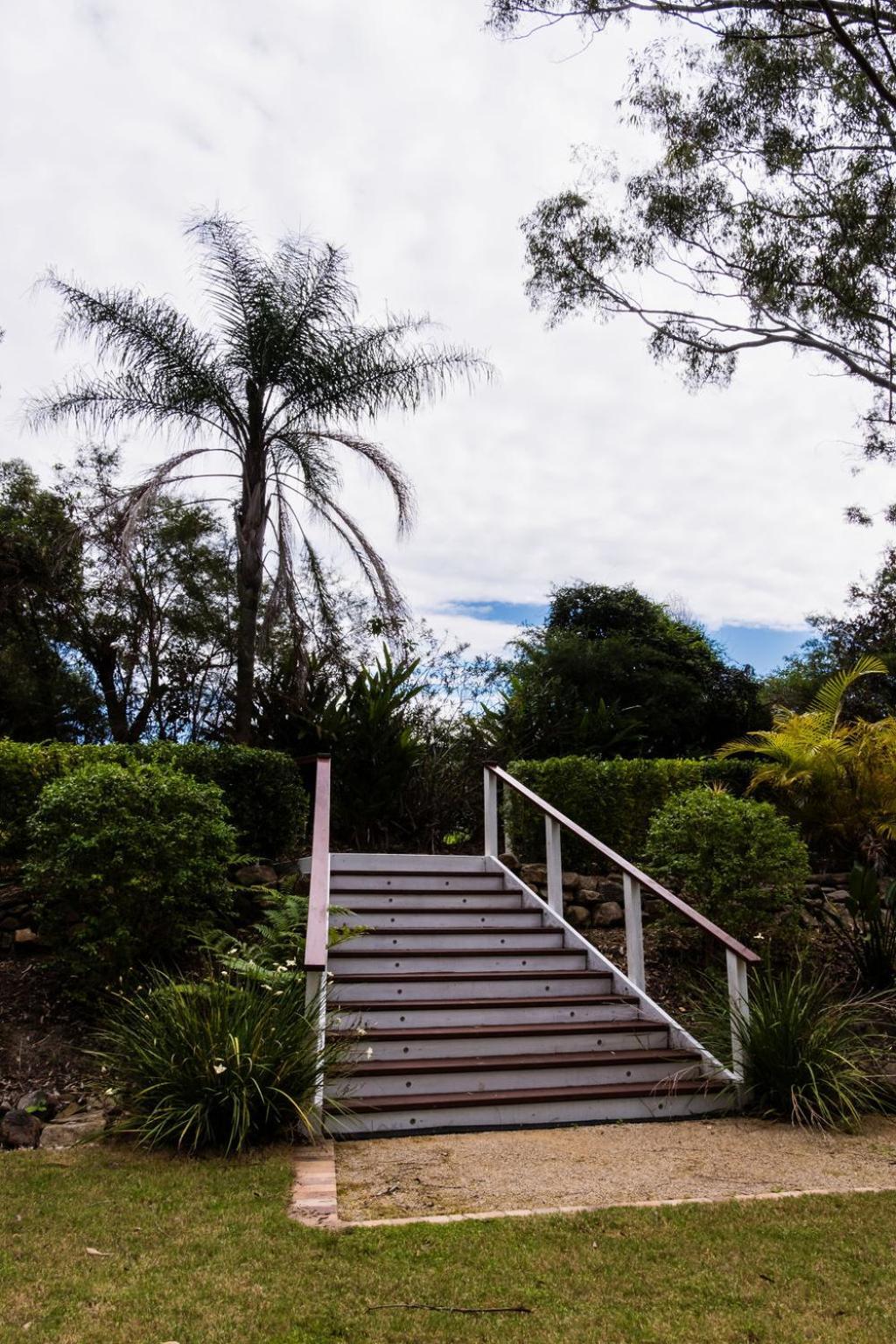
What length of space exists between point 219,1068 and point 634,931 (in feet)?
9.99

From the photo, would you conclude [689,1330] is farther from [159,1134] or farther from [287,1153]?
[159,1134]

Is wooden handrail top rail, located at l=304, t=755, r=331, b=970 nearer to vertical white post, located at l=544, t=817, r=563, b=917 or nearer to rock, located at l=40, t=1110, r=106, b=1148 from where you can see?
rock, located at l=40, t=1110, r=106, b=1148

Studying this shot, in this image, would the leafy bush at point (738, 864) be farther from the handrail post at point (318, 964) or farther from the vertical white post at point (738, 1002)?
the handrail post at point (318, 964)

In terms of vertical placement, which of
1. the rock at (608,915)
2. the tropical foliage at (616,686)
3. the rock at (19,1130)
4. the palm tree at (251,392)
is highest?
the palm tree at (251,392)

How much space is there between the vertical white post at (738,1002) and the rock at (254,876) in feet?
12.4

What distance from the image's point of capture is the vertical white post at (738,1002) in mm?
5414

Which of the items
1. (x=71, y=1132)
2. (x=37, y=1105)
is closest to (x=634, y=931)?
(x=71, y=1132)

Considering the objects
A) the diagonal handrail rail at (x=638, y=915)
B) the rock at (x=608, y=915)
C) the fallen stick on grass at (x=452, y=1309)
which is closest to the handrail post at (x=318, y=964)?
the fallen stick on grass at (x=452, y=1309)

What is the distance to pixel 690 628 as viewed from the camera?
16.2m

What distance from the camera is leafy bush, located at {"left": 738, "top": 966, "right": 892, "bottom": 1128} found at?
202 inches

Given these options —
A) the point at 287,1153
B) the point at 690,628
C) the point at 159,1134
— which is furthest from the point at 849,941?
the point at 690,628

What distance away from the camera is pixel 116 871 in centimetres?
606

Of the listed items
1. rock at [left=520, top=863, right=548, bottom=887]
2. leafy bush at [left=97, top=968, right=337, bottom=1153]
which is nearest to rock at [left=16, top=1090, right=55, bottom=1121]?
leafy bush at [left=97, top=968, right=337, bottom=1153]

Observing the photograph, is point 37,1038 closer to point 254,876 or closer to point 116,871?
point 116,871
